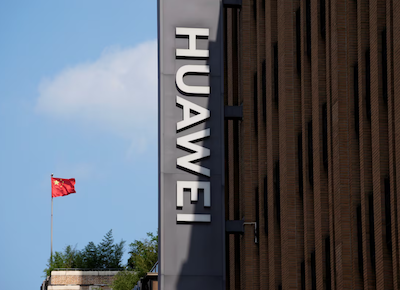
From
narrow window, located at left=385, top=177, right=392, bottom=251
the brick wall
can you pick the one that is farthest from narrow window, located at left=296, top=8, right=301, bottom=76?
the brick wall

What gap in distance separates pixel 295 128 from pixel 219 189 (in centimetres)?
372

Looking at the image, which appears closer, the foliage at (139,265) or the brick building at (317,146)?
the brick building at (317,146)

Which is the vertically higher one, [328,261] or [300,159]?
[300,159]

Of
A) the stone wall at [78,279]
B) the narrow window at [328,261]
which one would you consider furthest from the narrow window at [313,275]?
the stone wall at [78,279]

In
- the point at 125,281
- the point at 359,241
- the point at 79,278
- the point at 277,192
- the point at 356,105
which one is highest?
the point at 356,105

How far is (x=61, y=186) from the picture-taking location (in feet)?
322

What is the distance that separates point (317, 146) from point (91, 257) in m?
84.4

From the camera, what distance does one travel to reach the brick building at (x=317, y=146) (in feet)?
69.9

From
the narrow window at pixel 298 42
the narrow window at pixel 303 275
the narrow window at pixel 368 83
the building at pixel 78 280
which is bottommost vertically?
the building at pixel 78 280

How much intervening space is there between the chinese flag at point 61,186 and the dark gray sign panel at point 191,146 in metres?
67.0

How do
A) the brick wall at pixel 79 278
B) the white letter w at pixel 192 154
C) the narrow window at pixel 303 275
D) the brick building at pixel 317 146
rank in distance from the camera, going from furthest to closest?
the brick wall at pixel 79 278, the white letter w at pixel 192 154, the narrow window at pixel 303 275, the brick building at pixel 317 146

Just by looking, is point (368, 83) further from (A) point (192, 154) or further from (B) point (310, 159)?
(A) point (192, 154)

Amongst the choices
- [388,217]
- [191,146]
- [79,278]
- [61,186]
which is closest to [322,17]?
[191,146]

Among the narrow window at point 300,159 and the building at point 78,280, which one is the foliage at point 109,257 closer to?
the building at point 78,280
